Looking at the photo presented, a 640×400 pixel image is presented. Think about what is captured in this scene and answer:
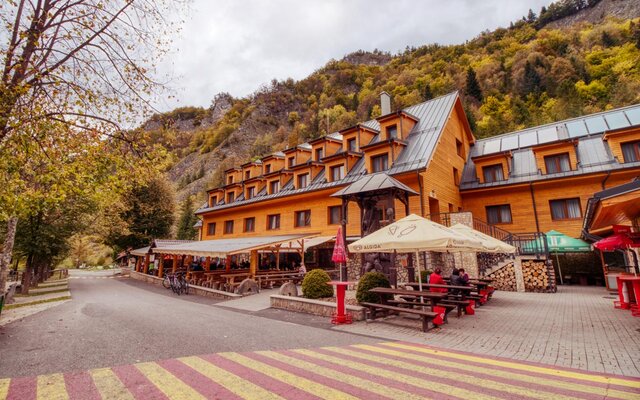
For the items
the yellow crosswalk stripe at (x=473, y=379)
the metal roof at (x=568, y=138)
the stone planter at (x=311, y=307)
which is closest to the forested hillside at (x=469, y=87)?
the stone planter at (x=311, y=307)

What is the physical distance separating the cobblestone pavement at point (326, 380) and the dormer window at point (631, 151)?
18.3 m

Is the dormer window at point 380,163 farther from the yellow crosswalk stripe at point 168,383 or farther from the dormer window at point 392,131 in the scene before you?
the yellow crosswalk stripe at point 168,383

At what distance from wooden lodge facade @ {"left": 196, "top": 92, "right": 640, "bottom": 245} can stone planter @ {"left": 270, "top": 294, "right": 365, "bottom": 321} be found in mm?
5244

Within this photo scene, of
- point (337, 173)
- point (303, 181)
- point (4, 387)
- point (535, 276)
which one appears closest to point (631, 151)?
point (535, 276)

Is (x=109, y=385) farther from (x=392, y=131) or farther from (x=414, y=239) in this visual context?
(x=392, y=131)

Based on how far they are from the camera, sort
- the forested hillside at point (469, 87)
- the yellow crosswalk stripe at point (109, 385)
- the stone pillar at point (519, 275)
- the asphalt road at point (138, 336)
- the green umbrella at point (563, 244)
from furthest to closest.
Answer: the forested hillside at point (469, 87) → the stone pillar at point (519, 275) → the green umbrella at point (563, 244) → the asphalt road at point (138, 336) → the yellow crosswalk stripe at point (109, 385)

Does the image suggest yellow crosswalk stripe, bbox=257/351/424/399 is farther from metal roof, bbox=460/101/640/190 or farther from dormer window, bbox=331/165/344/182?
metal roof, bbox=460/101/640/190

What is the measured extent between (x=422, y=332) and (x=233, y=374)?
4.92m

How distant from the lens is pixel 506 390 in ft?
12.3

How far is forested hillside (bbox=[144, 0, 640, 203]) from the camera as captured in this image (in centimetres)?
4066

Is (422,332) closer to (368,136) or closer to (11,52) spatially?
(11,52)

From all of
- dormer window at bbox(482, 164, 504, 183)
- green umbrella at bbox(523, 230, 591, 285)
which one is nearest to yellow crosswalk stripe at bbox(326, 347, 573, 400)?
green umbrella at bbox(523, 230, 591, 285)

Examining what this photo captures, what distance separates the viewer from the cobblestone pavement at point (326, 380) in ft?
12.1

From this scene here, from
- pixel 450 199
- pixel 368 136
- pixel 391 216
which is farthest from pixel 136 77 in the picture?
pixel 450 199
